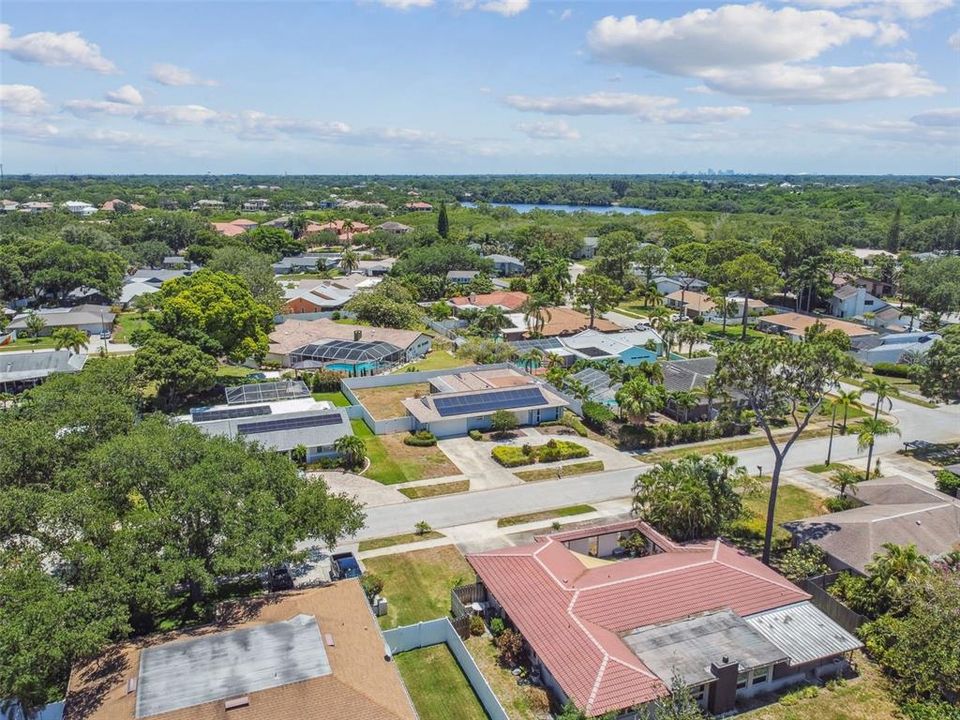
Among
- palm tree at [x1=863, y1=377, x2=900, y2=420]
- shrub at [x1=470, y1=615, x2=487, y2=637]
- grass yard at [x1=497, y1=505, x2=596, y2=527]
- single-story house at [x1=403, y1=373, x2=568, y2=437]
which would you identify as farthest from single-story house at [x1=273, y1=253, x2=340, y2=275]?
shrub at [x1=470, y1=615, x2=487, y2=637]

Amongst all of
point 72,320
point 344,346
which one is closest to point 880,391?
point 344,346

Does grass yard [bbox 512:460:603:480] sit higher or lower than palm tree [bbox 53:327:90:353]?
lower

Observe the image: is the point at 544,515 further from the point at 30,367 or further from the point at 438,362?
the point at 30,367

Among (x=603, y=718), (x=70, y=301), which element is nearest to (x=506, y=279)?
(x=70, y=301)

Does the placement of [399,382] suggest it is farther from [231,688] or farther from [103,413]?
[231,688]

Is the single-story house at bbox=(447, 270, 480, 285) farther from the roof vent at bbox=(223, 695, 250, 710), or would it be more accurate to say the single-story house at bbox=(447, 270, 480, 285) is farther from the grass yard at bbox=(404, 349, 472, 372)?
the roof vent at bbox=(223, 695, 250, 710)

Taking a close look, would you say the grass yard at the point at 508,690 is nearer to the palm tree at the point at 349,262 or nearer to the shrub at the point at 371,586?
the shrub at the point at 371,586

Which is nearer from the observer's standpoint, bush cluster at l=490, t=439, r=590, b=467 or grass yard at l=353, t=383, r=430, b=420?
bush cluster at l=490, t=439, r=590, b=467
